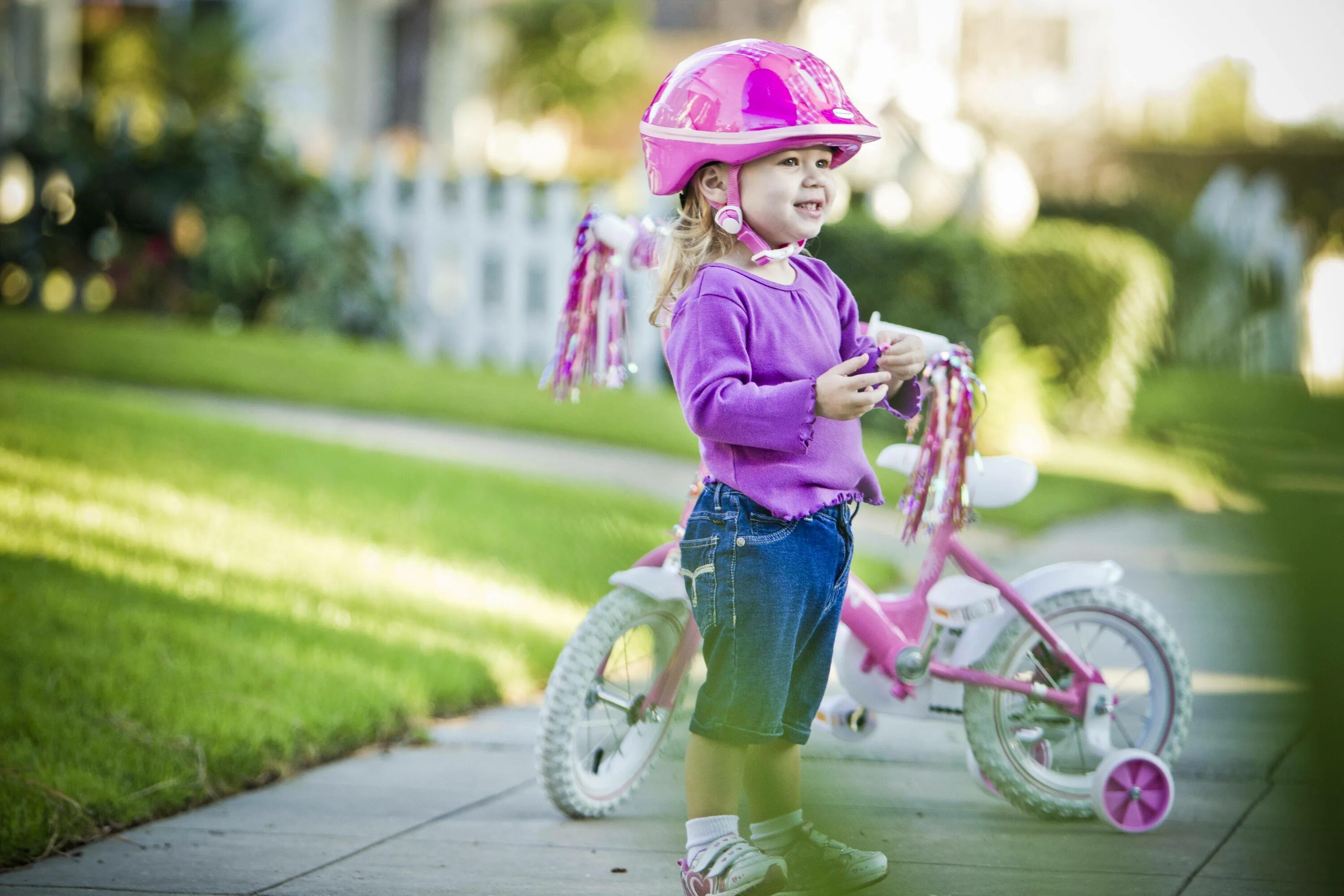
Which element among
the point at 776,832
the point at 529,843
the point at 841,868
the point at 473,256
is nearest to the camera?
the point at 841,868

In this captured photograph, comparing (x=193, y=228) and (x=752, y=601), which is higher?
(x=193, y=228)

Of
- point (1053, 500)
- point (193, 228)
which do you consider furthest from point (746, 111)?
point (193, 228)

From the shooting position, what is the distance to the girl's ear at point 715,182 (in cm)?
256

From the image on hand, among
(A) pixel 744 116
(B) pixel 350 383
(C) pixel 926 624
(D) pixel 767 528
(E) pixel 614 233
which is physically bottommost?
(B) pixel 350 383

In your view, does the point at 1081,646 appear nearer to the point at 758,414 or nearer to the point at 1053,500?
the point at 758,414

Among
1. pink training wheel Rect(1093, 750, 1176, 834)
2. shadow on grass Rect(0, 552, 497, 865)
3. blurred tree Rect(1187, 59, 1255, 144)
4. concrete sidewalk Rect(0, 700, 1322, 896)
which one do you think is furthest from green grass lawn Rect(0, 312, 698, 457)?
blurred tree Rect(1187, 59, 1255, 144)

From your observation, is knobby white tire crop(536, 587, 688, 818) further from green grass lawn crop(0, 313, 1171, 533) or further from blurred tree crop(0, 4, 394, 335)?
blurred tree crop(0, 4, 394, 335)

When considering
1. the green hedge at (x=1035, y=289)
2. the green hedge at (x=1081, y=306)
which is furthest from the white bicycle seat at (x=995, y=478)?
the green hedge at (x=1081, y=306)

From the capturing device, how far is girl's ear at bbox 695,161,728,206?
256 cm

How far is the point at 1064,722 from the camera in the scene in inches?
126

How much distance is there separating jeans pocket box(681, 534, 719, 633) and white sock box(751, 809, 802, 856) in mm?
395

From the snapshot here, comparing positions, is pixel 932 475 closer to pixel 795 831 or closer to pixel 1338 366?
pixel 795 831

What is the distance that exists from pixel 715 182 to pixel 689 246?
13 cm

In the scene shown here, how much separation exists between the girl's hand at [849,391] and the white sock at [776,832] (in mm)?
786
